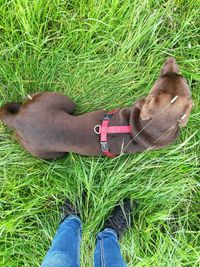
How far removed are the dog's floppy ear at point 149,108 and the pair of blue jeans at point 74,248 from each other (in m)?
0.89

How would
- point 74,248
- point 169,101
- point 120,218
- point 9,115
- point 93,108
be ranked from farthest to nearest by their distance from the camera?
point 93,108 < point 120,218 < point 9,115 < point 74,248 < point 169,101

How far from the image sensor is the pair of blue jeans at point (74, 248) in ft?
7.73

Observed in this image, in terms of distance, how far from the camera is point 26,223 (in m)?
3.00

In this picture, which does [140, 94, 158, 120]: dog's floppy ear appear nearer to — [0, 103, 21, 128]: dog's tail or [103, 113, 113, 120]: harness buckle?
[103, 113, 113, 120]: harness buckle

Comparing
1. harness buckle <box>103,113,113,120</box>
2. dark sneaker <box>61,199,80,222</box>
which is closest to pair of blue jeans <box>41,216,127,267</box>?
dark sneaker <box>61,199,80,222</box>

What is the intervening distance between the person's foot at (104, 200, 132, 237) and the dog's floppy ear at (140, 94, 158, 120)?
0.79 meters

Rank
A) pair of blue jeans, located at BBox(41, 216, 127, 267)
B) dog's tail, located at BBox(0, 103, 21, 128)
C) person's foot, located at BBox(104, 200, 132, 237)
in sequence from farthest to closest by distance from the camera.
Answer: person's foot, located at BBox(104, 200, 132, 237), dog's tail, located at BBox(0, 103, 21, 128), pair of blue jeans, located at BBox(41, 216, 127, 267)

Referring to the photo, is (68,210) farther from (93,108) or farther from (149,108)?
(149,108)

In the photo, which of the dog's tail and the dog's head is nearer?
the dog's head

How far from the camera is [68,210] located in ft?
9.66

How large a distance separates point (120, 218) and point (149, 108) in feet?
3.02

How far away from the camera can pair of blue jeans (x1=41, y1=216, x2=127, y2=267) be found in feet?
7.73

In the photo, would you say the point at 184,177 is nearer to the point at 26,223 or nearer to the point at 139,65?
the point at 139,65

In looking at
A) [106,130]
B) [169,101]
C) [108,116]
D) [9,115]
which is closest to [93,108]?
[108,116]
